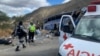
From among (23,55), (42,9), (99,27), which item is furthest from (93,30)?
(42,9)

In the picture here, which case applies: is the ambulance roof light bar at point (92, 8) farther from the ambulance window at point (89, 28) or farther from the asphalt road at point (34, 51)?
the asphalt road at point (34, 51)

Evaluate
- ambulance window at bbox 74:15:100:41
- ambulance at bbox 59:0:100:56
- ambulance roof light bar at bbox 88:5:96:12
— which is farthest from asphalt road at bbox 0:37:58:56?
ambulance roof light bar at bbox 88:5:96:12

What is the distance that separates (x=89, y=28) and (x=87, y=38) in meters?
0.47

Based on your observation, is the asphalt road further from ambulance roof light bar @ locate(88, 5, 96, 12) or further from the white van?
ambulance roof light bar @ locate(88, 5, 96, 12)

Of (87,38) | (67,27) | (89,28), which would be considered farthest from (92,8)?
(67,27)

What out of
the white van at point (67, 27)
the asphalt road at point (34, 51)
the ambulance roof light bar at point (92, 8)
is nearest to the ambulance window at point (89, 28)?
the ambulance roof light bar at point (92, 8)

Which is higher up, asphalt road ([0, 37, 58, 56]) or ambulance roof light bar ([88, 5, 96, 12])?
ambulance roof light bar ([88, 5, 96, 12])

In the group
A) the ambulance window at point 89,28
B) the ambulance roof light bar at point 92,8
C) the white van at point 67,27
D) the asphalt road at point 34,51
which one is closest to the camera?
the ambulance window at point 89,28

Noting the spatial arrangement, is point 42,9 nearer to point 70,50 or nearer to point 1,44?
point 1,44

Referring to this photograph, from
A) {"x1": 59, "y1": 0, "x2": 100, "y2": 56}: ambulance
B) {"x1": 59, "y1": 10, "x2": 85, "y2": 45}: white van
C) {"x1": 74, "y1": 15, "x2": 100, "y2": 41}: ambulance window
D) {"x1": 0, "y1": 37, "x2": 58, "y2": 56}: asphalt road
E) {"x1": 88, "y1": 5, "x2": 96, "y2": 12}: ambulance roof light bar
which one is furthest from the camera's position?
{"x1": 0, "y1": 37, "x2": 58, "y2": 56}: asphalt road

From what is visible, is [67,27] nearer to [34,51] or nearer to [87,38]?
[87,38]

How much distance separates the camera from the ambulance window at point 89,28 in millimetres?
7251

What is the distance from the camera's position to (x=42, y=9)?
148 metres

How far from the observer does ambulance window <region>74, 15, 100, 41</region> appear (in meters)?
7.25
